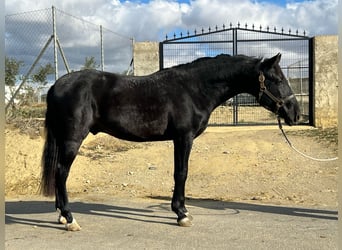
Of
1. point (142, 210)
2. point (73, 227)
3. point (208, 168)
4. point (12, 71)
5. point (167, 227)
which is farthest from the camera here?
point (12, 71)

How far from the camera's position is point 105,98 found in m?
5.45

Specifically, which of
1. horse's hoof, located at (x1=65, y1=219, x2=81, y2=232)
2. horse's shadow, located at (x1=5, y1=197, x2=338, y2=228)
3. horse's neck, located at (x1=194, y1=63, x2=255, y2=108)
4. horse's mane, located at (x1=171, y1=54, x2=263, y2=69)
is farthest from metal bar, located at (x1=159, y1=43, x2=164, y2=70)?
horse's hoof, located at (x1=65, y1=219, x2=81, y2=232)

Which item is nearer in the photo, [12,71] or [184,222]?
[184,222]

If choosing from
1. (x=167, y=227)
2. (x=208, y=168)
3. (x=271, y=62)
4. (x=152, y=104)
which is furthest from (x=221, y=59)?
(x=208, y=168)

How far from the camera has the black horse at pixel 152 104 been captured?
17.7 ft

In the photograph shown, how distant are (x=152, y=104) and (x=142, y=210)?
1.91 meters

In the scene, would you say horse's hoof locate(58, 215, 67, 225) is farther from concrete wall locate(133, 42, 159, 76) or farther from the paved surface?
concrete wall locate(133, 42, 159, 76)

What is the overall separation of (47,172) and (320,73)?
10421 millimetres

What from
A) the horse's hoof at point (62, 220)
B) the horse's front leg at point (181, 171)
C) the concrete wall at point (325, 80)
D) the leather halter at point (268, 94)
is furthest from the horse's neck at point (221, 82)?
the concrete wall at point (325, 80)

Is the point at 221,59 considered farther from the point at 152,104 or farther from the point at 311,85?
the point at 311,85

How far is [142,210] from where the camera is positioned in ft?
21.5

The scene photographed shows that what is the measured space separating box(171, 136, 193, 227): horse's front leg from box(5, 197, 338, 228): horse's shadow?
0.20m

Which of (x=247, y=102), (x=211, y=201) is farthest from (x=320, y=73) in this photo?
(x=211, y=201)

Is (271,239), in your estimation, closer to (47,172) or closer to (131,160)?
(47,172)
